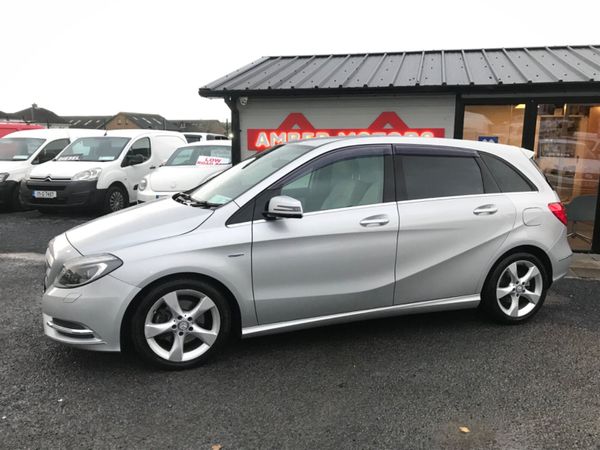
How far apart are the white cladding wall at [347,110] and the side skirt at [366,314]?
373 centimetres

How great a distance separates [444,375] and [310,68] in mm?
6242

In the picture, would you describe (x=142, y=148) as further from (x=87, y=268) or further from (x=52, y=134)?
(x=87, y=268)

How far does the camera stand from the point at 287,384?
3340 mm

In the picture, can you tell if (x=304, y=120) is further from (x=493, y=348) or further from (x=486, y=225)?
(x=493, y=348)

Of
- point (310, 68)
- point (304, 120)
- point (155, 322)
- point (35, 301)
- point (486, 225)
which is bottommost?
point (35, 301)

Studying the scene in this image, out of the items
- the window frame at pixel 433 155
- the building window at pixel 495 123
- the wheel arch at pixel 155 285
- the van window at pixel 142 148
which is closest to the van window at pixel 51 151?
the van window at pixel 142 148

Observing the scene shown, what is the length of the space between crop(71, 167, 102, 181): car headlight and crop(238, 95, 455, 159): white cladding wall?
13.4 feet

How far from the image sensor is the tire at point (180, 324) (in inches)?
131

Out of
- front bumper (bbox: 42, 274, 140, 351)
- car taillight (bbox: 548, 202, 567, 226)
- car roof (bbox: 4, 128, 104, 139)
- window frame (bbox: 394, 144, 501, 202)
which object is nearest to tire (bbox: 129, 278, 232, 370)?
front bumper (bbox: 42, 274, 140, 351)

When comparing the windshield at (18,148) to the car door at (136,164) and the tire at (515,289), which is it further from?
the tire at (515,289)

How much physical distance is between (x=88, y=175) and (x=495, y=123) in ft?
25.6

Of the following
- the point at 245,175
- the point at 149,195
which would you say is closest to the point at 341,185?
the point at 245,175

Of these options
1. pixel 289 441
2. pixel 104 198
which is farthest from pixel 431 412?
pixel 104 198

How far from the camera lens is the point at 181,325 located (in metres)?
3.41
